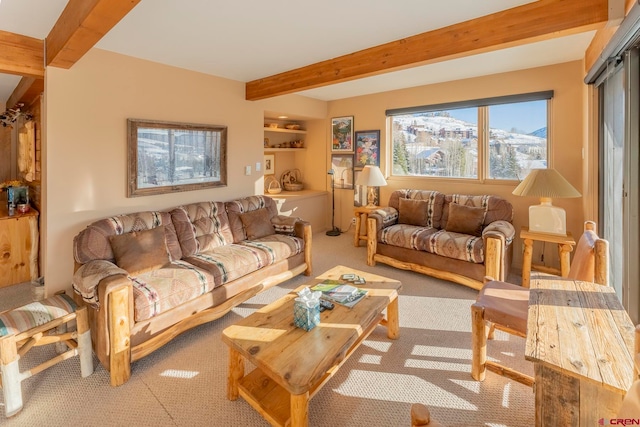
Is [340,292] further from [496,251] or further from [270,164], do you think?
[270,164]

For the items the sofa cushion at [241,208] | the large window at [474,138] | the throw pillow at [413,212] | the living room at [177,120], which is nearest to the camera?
the living room at [177,120]

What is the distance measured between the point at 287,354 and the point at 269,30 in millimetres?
2330

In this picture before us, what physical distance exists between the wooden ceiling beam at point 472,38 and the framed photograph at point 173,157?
1356 mm

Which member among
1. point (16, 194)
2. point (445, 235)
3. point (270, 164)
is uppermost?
point (270, 164)

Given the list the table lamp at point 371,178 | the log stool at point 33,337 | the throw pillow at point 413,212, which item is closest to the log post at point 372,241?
the throw pillow at point 413,212

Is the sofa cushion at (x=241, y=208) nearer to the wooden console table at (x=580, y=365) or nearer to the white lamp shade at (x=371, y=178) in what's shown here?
the white lamp shade at (x=371, y=178)

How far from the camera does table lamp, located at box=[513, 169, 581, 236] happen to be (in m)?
3.02

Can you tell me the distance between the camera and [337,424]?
1696mm

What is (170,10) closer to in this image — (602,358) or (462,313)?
(602,358)

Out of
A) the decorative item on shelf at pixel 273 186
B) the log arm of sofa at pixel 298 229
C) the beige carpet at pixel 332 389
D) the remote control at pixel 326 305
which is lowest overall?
the beige carpet at pixel 332 389

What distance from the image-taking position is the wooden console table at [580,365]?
3.32 ft

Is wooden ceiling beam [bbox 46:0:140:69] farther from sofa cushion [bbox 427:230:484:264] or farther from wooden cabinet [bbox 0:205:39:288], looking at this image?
sofa cushion [bbox 427:230:484:264]

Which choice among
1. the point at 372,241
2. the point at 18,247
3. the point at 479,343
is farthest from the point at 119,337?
the point at 372,241

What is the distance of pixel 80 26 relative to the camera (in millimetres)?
1793
